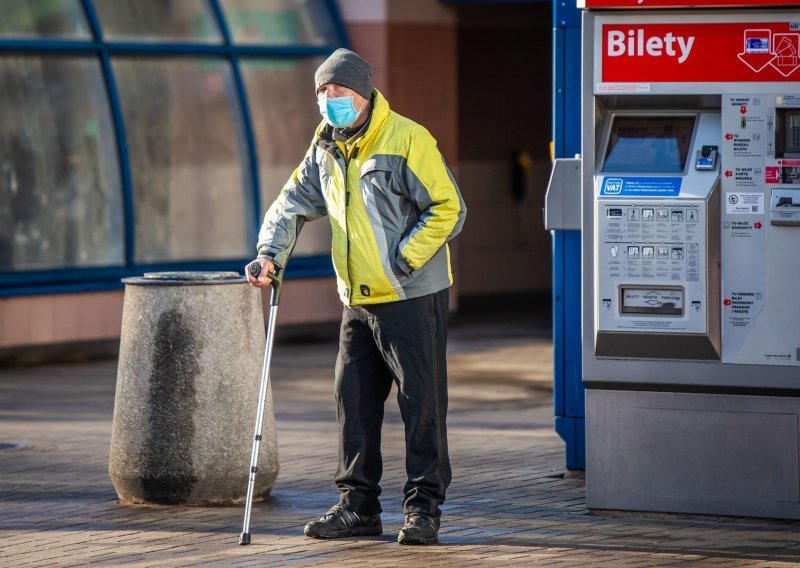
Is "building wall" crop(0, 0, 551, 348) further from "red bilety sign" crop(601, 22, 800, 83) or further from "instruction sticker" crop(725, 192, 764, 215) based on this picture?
"instruction sticker" crop(725, 192, 764, 215)

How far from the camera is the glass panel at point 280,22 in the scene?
15.1 m

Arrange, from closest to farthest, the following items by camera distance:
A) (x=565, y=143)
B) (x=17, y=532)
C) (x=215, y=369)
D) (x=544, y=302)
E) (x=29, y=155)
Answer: (x=17, y=532)
(x=215, y=369)
(x=565, y=143)
(x=29, y=155)
(x=544, y=302)

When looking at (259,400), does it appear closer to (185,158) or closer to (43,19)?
(43,19)

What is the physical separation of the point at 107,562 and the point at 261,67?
944 centimetres

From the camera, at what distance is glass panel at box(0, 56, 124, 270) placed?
13523 mm

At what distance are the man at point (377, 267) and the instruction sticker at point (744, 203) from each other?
1186 millimetres

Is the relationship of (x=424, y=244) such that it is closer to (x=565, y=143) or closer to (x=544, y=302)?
(x=565, y=143)

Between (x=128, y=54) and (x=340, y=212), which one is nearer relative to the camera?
(x=340, y=212)

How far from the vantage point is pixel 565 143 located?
807 centimetres

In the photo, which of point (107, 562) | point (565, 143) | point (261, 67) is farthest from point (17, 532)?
point (261, 67)

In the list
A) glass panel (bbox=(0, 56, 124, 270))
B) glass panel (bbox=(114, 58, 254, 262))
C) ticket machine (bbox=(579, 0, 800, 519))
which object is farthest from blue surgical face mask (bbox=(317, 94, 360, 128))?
glass panel (bbox=(114, 58, 254, 262))

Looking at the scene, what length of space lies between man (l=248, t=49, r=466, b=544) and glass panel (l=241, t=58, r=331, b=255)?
27.7ft

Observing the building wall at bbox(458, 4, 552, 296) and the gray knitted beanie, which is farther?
the building wall at bbox(458, 4, 552, 296)

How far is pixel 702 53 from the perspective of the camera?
276 inches
